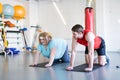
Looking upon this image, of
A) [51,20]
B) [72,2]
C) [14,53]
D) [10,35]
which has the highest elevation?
[72,2]

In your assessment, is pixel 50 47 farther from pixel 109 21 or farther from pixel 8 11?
pixel 109 21

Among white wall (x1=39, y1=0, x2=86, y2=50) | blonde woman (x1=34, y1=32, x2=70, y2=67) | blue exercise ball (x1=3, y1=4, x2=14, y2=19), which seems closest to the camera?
blonde woman (x1=34, y1=32, x2=70, y2=67)

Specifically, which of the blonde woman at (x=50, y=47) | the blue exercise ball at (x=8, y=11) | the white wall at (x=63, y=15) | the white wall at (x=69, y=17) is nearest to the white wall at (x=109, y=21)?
the white wall at (x=69, y=17)

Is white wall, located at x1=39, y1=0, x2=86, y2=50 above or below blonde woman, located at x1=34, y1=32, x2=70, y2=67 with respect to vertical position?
above

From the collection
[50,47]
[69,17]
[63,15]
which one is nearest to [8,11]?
[63,15]

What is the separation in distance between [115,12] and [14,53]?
378cm

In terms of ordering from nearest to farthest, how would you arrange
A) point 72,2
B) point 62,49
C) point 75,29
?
point 75,29, point 62,49, point 72,2

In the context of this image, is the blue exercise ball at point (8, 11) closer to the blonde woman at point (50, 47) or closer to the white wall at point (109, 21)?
the white wall at point (109, 21)

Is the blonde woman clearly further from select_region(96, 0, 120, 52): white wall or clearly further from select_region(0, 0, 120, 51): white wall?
select_region(0, 0, 120, 51): white wall

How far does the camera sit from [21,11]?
24.2ft

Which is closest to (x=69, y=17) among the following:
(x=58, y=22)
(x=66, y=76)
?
(x=58, y=22)

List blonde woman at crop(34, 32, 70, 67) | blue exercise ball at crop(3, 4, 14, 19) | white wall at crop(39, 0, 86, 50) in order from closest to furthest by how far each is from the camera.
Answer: blonde woman at crop(34, 32, 70, 67) < blue exercise ball at crop(3, 4, 14, 19) < white wall at crop(39, 0, 86, 50)

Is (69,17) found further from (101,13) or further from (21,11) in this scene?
(21,11)

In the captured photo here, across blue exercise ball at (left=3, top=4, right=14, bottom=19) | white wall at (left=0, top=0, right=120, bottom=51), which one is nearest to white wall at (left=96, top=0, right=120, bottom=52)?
white wall at (left=0, top=0, right=120, bottom=51)
